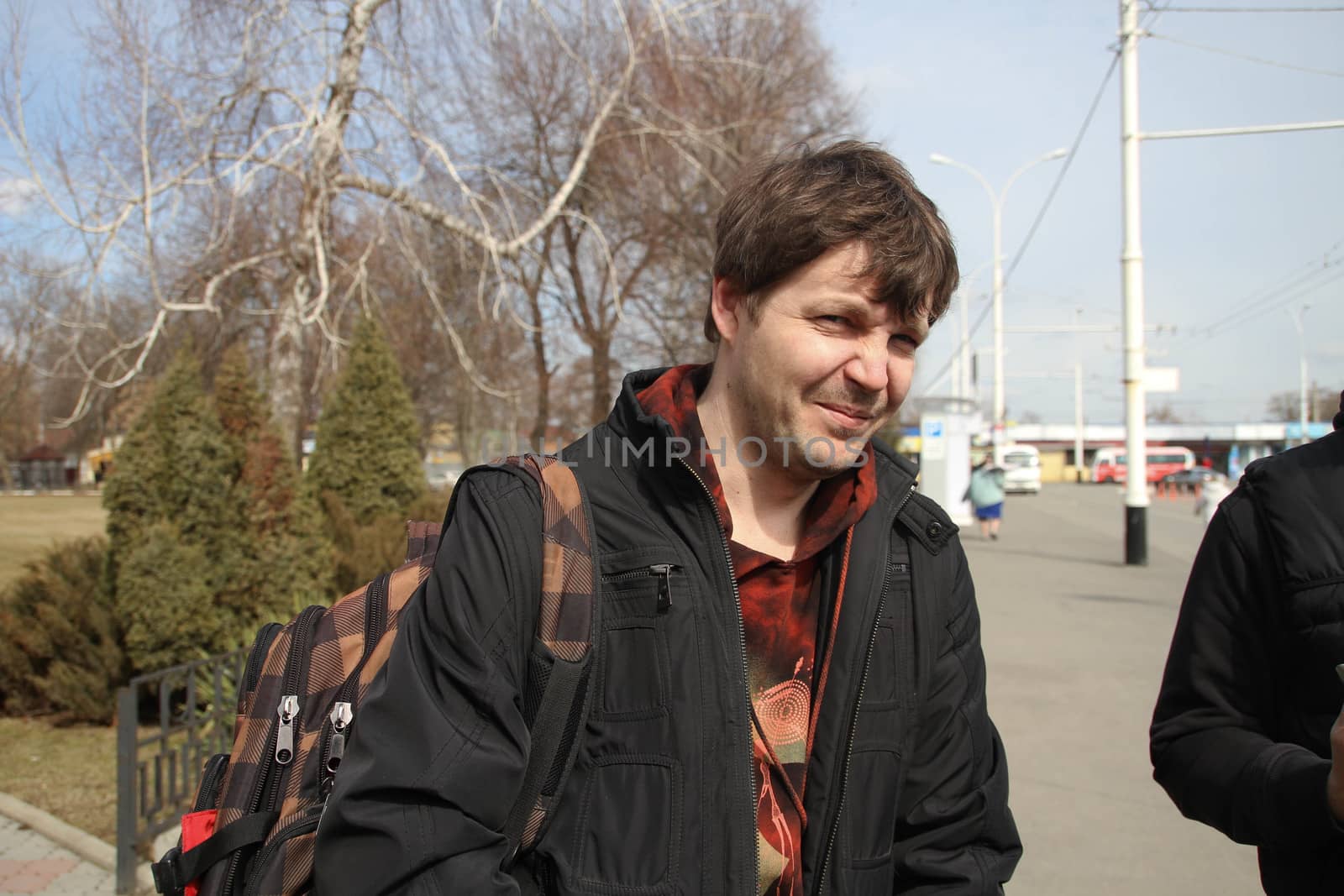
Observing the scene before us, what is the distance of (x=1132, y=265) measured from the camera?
520 inches

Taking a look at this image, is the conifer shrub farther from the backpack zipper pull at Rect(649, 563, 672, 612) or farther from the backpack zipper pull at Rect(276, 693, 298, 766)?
the backpack zipper pull at Rect(649, 563, 672, 612)

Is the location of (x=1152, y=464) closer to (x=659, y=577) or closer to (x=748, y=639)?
(x=748, y=639)

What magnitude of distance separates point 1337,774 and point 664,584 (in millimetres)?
940

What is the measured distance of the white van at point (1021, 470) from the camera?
4438cm

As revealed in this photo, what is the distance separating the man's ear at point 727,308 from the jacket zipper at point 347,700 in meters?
0.71

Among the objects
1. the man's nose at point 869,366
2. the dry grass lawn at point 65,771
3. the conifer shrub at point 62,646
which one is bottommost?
the dry grass lawn at point 65,771

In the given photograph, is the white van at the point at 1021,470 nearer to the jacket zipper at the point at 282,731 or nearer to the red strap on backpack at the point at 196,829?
the jacket zipper at the point at 282,731

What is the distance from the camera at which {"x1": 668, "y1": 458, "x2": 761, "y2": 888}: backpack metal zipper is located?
57.9 inches

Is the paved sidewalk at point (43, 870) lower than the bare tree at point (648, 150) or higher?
lower

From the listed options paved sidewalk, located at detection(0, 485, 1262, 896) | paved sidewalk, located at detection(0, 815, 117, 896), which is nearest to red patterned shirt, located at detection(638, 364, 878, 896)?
paved sidewalk, located at detection(0, 485, 1262, 896)

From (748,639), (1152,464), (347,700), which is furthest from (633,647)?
(1152,464)

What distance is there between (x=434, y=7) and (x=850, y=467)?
22.6ft

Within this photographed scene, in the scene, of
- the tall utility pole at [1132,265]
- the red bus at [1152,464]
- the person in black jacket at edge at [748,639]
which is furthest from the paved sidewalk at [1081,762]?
the red bus at [1152,464]

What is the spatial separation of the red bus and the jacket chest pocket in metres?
58.2
